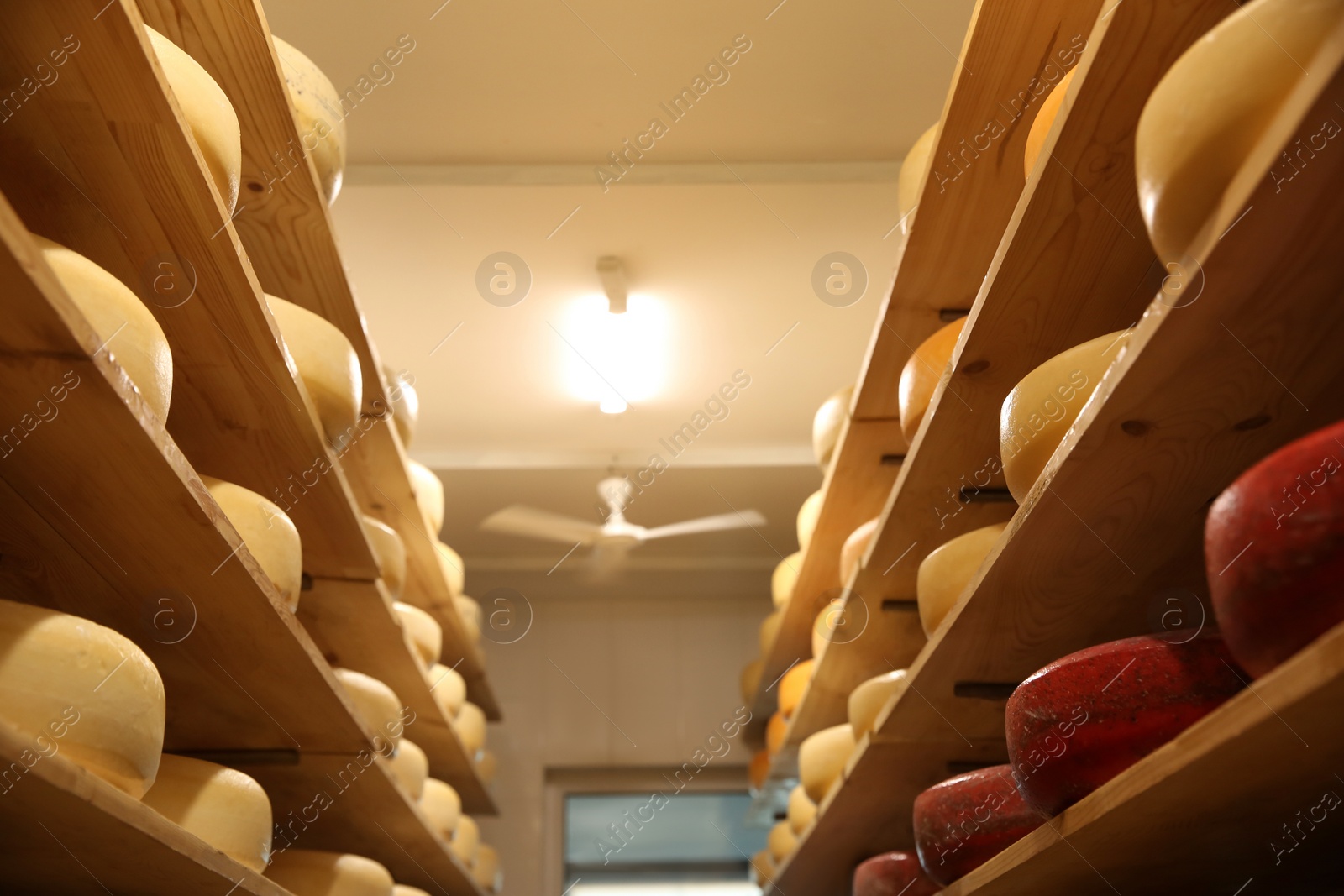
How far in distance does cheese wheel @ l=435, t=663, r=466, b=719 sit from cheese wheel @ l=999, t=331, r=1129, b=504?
6.88ft

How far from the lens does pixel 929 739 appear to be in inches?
81.8

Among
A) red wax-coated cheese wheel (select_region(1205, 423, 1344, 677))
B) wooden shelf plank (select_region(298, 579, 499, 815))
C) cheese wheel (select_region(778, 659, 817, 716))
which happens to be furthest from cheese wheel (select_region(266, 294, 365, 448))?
cheese wheel (select_region(778, 659, 817, 716))

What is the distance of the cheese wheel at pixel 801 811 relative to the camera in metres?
3.05

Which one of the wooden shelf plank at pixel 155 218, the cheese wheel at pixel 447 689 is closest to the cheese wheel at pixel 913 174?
the wooden shelf plank at pixel 155 218

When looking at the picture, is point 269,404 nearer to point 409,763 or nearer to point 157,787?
point 157,787

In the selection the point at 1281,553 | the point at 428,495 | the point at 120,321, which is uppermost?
the point at 428,495

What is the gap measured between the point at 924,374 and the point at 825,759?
1.24 meters

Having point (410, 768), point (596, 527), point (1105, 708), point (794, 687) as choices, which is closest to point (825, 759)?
point (794, 687)

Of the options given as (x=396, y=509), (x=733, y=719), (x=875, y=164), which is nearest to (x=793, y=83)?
(x=875, y=164)

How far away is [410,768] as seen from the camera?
2781 mm

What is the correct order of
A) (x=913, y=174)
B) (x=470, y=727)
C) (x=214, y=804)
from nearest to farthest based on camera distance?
1. (x=214, y=804)
2. (x=913, y=174)
3. (x=470, y=727)

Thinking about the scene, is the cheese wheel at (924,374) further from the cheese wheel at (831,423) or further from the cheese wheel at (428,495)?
the cheese wheel at (428,495)

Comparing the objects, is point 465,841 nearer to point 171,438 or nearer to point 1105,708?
point 171,438

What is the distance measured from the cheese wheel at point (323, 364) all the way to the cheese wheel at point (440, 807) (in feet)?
4.88
